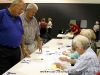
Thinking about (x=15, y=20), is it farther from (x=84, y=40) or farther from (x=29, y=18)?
(x=84, y=40)

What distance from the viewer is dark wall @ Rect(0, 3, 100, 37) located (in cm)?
1443

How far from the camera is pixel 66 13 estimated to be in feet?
48.7

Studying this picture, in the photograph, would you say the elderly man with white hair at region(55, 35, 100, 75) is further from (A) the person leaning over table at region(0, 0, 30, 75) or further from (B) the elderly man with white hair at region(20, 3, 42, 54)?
(B) the elderly man with white hair at region(20, 3, 42, 54)

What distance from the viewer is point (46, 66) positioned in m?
2.86

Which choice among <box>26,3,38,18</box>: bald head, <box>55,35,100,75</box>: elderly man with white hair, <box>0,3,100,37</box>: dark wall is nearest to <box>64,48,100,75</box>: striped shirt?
<box>55,35,100,75</box>: elderly man with white hair

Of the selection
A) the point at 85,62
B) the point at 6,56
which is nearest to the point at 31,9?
the point at 6,56

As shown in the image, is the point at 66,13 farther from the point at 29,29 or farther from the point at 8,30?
the point at 8,30

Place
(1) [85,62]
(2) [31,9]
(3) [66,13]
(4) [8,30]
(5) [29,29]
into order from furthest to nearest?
(3) [66,13] → (5) [29,29] → (2) [31,9] → (4) [8,30] → (1) [85,62]

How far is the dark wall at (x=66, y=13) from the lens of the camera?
47.3 ft

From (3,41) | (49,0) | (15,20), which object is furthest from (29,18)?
(49,0)

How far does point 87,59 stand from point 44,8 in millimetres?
12728

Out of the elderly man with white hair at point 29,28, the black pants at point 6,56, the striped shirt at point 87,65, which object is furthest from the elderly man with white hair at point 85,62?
the elderly man with white hair at point 29,28

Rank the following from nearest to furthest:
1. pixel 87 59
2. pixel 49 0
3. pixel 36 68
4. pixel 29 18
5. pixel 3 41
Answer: pixel 87 59, pixel 36 68, pixel 3 41, pixel 29 18, pixel 49 0

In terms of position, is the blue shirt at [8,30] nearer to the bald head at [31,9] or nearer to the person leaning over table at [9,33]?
the person leaning over table at [9,33]
